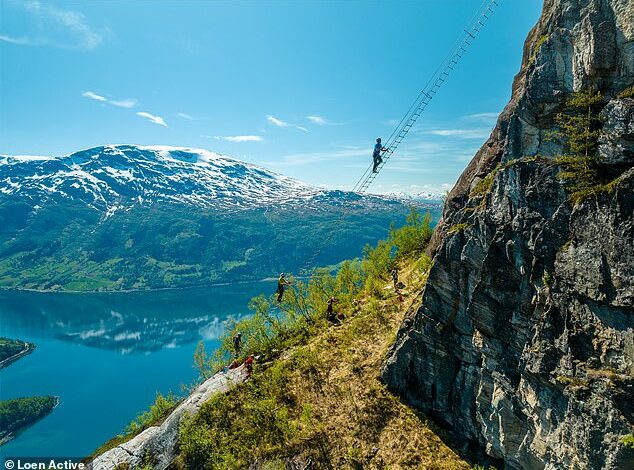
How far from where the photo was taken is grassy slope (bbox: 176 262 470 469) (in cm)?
2795

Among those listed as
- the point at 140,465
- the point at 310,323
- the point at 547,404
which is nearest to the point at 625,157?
the point at 547,404

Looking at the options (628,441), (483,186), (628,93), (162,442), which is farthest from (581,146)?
(162,442)

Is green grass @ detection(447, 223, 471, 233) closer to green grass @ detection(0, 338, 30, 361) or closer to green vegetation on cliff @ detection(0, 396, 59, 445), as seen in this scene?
green vegetation on cliff @ detection(0, 396, 59, 445)

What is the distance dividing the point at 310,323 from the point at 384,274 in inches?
561

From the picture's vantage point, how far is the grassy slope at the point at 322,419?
2795 cm

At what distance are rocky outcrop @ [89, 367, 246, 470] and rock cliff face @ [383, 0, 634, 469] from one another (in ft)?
65.7

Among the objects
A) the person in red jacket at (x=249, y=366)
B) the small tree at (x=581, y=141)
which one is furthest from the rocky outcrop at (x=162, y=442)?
the small tree at (x=581, y=141)

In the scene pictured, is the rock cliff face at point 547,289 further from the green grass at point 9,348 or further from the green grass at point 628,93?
the green grass at point 9,348

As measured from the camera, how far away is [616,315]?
17875mm

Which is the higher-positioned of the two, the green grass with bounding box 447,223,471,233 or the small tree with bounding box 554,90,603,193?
the small tree with bounding box 554,90,603,193

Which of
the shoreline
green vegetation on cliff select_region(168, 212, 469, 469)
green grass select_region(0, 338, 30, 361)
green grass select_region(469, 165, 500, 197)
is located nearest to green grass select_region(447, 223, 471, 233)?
green grass select_region(469, 165, 500, 197)

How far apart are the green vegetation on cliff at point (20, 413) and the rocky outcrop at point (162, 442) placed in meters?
133

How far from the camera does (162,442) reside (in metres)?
34.2

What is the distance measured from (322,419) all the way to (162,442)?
50.6 ft
